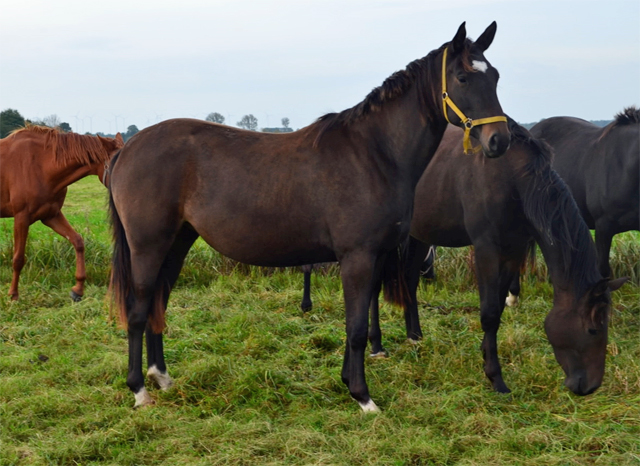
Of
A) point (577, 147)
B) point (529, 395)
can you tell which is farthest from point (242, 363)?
point (577, 147)

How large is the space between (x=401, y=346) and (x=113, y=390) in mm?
2361

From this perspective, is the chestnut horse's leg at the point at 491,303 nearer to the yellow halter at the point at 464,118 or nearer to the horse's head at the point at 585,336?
the horse's head at the point at 585,336

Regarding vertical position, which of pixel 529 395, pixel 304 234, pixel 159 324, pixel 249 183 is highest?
pixel 249 183

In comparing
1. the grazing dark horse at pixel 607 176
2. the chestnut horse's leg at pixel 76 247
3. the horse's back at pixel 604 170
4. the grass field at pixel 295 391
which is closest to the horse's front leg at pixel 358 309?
the grass field at pixel 295 391


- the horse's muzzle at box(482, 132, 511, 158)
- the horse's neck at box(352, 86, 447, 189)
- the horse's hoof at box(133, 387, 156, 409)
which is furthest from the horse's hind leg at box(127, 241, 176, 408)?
the horse's muzzle at box(482, 132, 511, 158)

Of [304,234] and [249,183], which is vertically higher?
[249,183]

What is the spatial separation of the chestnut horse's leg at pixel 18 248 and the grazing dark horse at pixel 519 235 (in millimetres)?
4084

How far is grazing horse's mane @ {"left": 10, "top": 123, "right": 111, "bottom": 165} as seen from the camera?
23.1 feet

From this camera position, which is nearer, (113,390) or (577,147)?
(113,390)

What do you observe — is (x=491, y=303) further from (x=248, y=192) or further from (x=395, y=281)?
(x=248, y=192)

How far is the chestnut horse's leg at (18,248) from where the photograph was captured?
6547 mm

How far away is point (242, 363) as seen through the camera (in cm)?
460

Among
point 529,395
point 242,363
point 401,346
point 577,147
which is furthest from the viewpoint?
point 577,147

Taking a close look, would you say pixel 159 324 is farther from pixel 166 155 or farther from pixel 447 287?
pixel 447 287
